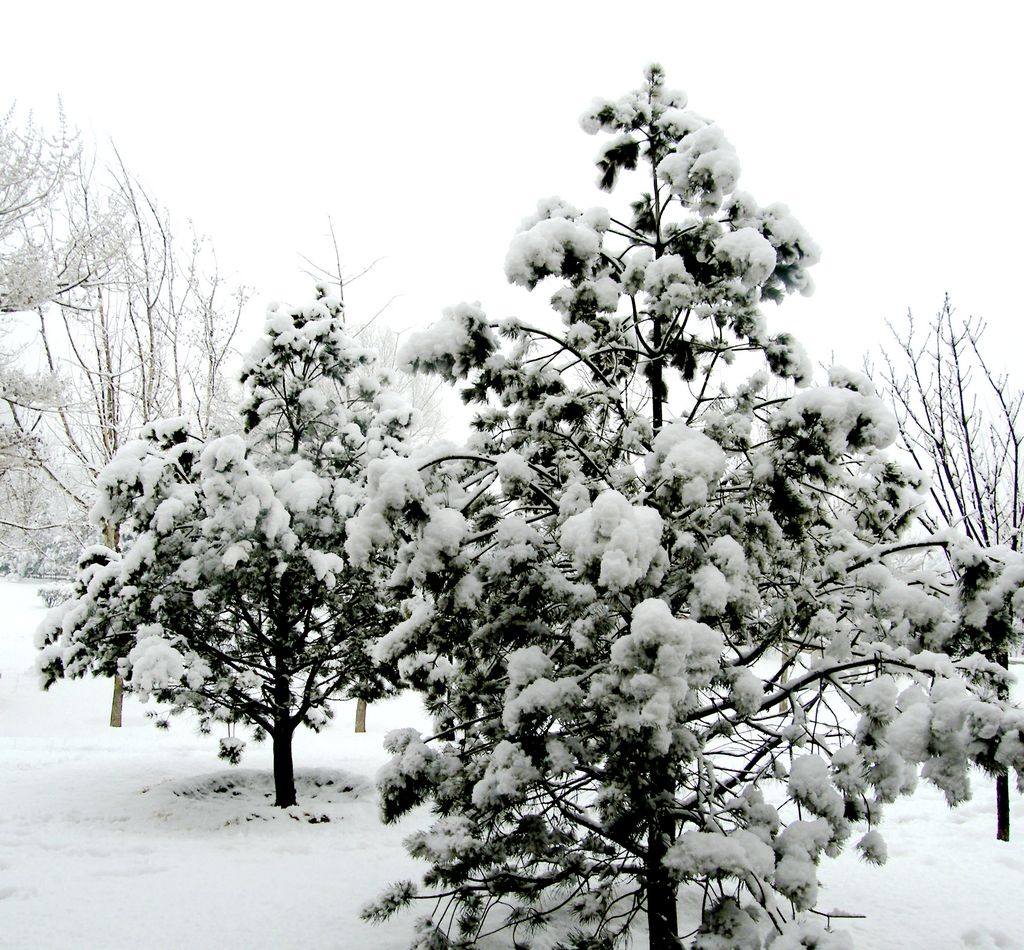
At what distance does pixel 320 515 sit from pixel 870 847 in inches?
197

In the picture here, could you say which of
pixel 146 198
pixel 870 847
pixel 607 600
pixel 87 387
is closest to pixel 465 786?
pixel 607 600

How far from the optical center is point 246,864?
5.32 metres

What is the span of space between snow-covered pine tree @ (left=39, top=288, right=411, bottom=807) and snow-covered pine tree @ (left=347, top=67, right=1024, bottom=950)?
237 centimetres

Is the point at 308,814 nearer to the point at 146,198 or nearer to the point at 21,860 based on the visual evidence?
the point at 21,860

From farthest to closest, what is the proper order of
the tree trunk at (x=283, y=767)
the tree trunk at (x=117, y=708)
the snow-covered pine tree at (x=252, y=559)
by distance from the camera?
the tree trunk at (x=117, y=708)
the tree trunk at (x=283, y=767)
the snow-covered pine tree at (x=252, y=559)

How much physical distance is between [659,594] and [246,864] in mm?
4078

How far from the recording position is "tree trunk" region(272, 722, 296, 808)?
7059 mm

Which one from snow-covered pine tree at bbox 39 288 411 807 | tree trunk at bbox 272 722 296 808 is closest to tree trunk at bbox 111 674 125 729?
snow-covered pine tree at bbox 39 288 411 807

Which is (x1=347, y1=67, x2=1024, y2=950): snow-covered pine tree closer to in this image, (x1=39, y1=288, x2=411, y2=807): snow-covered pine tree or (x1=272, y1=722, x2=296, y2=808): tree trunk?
(x1=39, y1=288, x2=411, y2=807): snow-covered pine tree

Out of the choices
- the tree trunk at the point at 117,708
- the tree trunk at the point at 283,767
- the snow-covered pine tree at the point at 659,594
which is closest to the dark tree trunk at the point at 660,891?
the snow-covered pine tree at the point at 659,594

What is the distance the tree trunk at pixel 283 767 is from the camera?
23.2 ft

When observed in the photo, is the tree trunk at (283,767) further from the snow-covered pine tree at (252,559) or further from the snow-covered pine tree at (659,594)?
the snow-covered pine tree at (659,594)

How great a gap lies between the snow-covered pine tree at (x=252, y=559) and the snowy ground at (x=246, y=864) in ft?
2.77

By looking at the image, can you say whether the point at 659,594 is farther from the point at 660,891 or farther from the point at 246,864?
the point at 246,864
